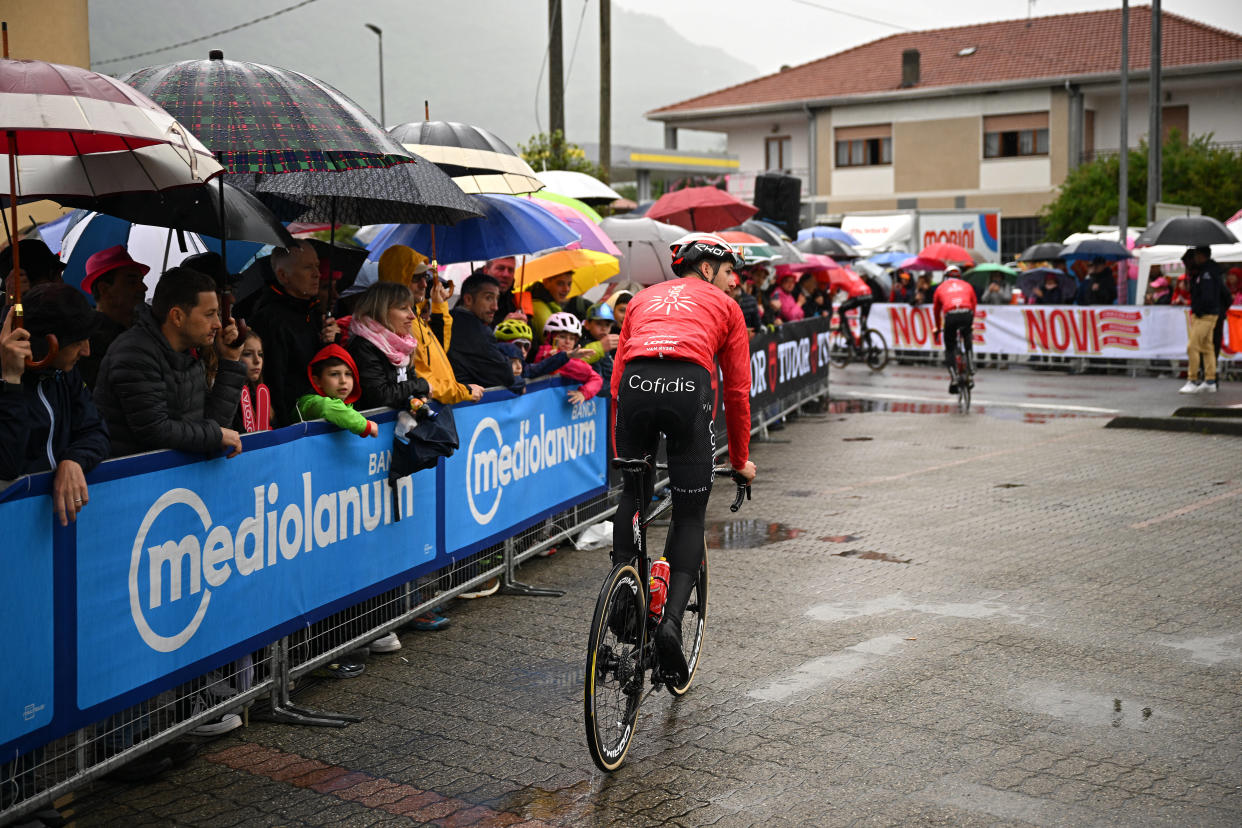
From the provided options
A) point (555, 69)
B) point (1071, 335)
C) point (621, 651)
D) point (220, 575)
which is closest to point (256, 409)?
point (220, 575)

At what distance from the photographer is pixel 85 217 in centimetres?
784

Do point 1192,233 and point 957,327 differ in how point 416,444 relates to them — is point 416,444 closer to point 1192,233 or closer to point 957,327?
point 957,327

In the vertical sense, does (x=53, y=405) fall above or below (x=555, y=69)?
below

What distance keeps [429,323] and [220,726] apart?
3303 mm

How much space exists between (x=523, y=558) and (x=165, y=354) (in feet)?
11.7

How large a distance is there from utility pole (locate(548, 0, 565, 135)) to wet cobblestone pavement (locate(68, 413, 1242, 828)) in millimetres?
16084

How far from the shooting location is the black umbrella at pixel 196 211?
623 cm

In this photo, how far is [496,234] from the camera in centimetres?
859

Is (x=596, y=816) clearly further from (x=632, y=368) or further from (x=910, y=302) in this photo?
(x=910, y=302)

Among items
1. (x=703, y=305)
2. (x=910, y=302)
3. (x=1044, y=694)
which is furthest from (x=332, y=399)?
(x=910, y=302)

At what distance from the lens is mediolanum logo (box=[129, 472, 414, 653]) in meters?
4.62

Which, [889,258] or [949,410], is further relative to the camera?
[889,258]


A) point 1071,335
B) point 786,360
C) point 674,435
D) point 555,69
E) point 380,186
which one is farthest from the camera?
point 1071,335

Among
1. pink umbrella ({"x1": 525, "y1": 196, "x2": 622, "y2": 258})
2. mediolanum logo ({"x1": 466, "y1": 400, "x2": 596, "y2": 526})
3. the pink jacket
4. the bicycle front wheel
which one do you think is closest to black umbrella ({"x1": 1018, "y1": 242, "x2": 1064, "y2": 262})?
the bicycle front wheel
